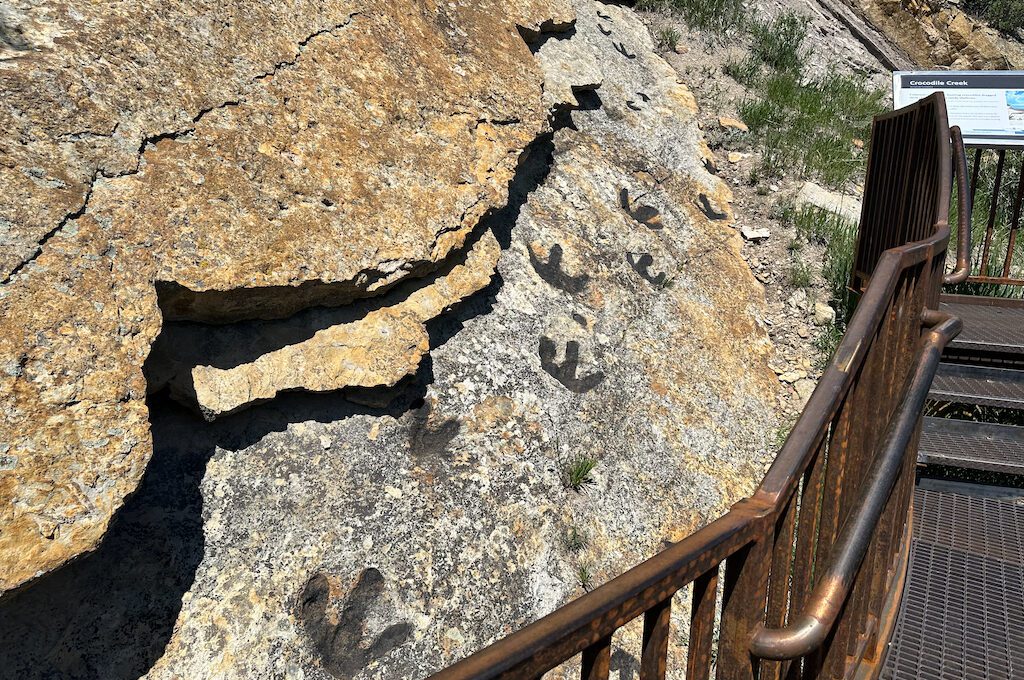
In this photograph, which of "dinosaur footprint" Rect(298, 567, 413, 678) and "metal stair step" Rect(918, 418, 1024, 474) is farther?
"metal stair step" Rect(918, 418, 1024, 474)

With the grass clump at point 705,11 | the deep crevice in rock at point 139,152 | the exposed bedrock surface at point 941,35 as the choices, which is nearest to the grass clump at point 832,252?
the grass clump at point 705,11

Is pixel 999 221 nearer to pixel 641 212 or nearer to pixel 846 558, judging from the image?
pixel 641 212

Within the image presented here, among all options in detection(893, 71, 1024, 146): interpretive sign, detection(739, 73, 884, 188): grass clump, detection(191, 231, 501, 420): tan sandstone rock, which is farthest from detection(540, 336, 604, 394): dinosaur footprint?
detection(893, 71, 1024, 146): interpretive sign

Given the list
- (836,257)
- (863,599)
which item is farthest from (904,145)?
(863,599)

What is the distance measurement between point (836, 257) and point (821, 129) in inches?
59.2

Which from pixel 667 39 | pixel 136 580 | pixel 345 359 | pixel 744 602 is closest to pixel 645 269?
pixel 345 359

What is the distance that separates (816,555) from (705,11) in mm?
5253

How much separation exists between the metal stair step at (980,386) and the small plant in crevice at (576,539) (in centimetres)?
142

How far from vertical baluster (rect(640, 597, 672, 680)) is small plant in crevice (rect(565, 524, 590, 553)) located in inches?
64.4

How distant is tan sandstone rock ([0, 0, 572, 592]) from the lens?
173cm

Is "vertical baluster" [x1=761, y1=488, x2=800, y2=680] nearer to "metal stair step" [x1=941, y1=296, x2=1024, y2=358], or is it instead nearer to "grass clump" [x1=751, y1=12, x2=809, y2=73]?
"metal stair step" [x1=941, y1=296, x2=1024, y2=358]

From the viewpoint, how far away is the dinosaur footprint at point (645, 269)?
378 centimetres

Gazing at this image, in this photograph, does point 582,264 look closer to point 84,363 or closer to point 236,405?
point 236,405

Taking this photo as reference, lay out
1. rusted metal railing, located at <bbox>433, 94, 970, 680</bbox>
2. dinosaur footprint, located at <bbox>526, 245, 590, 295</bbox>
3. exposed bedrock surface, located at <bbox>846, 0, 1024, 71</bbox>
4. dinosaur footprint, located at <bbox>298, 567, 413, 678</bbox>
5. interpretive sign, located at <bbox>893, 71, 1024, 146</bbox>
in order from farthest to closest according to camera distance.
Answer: exposed bedrock surface, located at <bbox>846, 0, 1024, 71</bbox>, interpretive sign, located at <bbox>893, 71, 1024, 146</bbox>, dinosaur footprint, located at <bbox>526, 245, 590, 295</bbox>, dinosaur footprint, located at <bbox>298, 567, 413, 678</bbox>, rusted metal railing, located at <bbox>433, 94, 970, 680</bbox>
